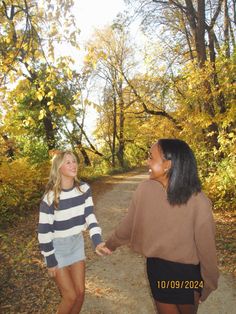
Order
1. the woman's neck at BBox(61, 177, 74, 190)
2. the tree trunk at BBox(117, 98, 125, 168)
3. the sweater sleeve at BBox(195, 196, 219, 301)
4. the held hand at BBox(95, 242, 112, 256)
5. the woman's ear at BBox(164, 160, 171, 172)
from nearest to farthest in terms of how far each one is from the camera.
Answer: the sweater sleeve at BBox(195, 196, 219, 301) < the woman's ear at BBox(164, 160, 171, 172) < the held hand at BBox(95, 242, 112, 256) < the woman's neck at BBox(61, 177, 74, 190) < the tree trunk at BBox(117, 98, 125, 168)

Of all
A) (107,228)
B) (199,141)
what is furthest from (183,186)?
(199,141)

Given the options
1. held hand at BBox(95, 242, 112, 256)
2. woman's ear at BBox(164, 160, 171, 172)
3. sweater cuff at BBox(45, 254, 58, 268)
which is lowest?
sweater cuff at BBox(45, 254, 58, 268)

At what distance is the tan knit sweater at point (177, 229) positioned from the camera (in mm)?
2379

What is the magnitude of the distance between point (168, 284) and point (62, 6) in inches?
122

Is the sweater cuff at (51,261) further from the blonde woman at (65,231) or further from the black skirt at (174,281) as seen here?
the black skirt at (174,281)

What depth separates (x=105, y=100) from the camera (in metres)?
23.6

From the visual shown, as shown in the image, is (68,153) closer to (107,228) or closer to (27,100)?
(107,228)

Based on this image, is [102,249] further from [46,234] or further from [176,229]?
A: [176,229]

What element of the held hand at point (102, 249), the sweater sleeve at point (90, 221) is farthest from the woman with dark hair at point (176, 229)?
the sweater sleeve at point (90, 221)

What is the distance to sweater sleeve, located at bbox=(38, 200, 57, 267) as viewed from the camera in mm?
3312

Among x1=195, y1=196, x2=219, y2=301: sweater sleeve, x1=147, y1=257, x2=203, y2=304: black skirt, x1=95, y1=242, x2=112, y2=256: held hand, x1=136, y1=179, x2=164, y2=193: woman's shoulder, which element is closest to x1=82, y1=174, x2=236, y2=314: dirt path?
x1=95, y1=242, x2=112, y2=256: held hand

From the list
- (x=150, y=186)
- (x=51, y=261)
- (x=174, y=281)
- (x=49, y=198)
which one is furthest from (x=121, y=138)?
(x=174, y=281)
